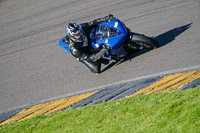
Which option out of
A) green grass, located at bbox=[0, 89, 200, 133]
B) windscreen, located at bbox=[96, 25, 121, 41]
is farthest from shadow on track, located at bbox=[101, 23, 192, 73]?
green grass, located at bbox=[0, 89, 200, 133]

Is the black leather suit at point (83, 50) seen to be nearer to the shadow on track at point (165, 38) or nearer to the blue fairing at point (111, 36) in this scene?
the blue fairing at point (111, 36)

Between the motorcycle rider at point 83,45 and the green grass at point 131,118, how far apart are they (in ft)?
7.04

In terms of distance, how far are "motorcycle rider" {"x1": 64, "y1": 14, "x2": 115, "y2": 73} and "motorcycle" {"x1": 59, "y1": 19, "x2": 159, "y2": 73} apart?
0.25ft

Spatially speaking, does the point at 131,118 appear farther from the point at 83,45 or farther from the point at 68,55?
the point at 68,55

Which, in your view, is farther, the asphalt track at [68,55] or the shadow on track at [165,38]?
the shadow on track at [165,38]

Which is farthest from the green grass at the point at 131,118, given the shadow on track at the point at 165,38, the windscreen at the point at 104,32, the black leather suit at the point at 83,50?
the shadow on track at the point at 165,38

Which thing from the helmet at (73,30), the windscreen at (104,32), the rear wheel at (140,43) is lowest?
the rear wheel at (140,43)

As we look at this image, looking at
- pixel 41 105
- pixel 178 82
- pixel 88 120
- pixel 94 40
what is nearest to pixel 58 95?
pixel 41 105

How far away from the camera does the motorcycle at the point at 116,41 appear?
9.66m

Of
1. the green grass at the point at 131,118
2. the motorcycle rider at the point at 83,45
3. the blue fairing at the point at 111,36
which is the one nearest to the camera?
the green grass at the point at 131,118

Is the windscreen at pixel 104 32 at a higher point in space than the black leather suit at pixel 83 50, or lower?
higher

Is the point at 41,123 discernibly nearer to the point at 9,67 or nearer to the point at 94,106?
the point at 94,106

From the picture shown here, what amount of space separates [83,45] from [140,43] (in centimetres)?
154

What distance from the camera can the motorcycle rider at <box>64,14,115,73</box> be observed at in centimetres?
977
